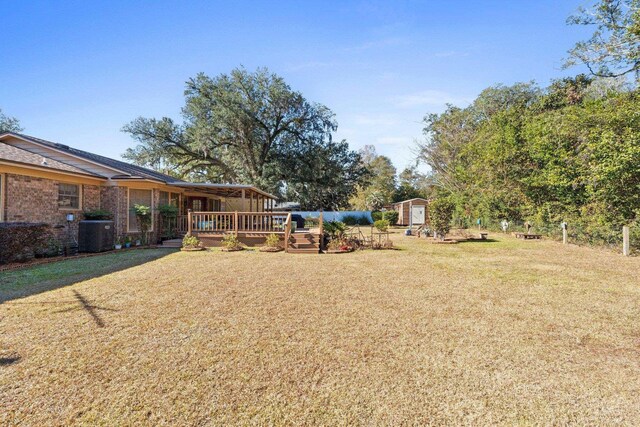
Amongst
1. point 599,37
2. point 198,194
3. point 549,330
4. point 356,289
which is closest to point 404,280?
point 356,289

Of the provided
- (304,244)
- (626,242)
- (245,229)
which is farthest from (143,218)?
(626,242)

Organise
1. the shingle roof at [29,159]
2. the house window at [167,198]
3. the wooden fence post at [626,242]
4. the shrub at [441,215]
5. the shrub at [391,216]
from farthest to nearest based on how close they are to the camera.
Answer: the shrub at [391,216] < the shrub at [441,215] < the house window at [167,198] < the wooden fence post at [626,242] < the shingle roof at [29,159]

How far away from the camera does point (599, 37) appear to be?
13.5 metres

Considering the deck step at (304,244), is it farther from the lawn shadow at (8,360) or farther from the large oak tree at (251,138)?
the large oak tree at (251,138)

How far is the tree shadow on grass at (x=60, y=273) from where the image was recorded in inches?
213

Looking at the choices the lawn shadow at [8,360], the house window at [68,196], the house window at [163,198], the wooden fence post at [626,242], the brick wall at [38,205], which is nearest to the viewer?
the lawn shadow at [8,360]

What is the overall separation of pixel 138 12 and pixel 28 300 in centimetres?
969

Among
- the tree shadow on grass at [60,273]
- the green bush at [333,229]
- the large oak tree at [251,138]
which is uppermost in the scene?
the large oak tree at [251,138]

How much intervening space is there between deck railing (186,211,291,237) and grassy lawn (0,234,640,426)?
16.5ft

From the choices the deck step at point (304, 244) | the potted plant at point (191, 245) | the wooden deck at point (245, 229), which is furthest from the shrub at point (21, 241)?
the deck step at point (304, 244)

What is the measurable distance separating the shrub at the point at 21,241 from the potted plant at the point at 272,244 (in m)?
6.30

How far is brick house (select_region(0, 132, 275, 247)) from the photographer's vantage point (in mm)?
8820

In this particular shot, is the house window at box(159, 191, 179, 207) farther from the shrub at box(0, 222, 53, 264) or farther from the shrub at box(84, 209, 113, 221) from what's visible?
the shrub at box(0, 222, 53, 264)

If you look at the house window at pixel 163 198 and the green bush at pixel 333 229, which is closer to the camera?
the green bush at pixel 333 229
